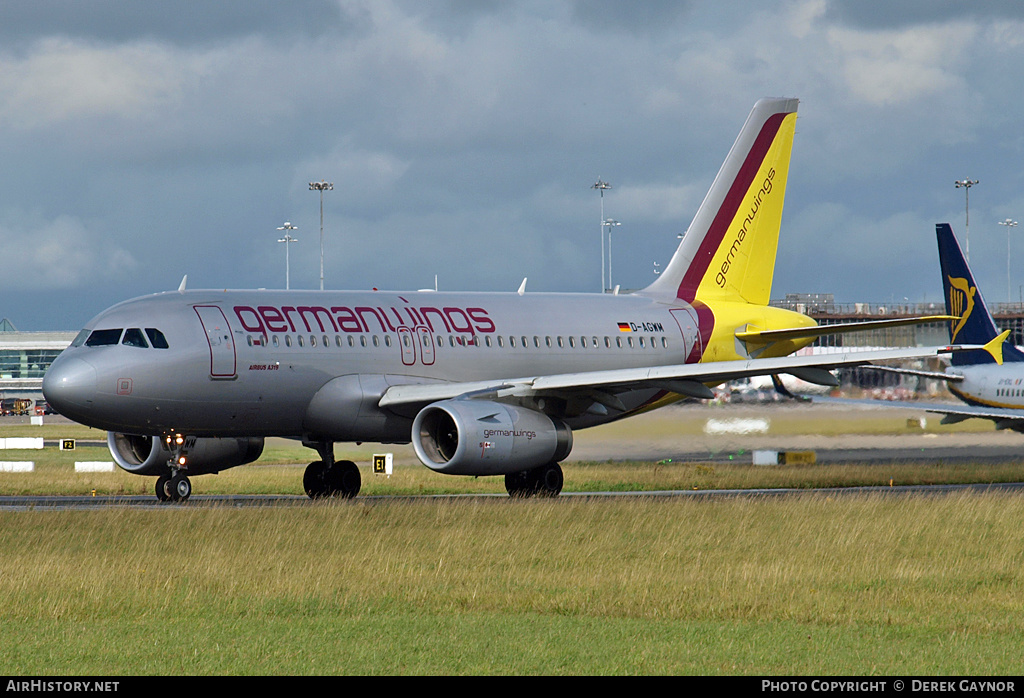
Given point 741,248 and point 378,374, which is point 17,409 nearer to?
point 741,248

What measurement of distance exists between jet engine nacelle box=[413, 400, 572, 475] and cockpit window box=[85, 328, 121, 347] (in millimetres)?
6084

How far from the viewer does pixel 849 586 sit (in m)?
16.2

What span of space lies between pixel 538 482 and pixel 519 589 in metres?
14.8

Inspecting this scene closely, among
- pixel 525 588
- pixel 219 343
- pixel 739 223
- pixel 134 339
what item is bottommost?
pixel 525 588

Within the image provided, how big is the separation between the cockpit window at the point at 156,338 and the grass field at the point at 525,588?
3.85m

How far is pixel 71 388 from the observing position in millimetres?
26141

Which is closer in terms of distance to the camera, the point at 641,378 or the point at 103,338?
the point at 103,338

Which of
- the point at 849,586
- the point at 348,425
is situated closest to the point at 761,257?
the point at 348,425

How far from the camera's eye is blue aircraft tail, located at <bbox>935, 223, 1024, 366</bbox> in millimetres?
49719

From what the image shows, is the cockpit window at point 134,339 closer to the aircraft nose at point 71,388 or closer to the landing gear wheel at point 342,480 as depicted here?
the aircraft nose at point 71,388

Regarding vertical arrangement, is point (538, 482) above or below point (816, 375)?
below

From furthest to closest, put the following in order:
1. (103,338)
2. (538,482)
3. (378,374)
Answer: (538,482) → (378,374) → (103,338)

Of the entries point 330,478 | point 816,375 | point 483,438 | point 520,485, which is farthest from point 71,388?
point 816,375

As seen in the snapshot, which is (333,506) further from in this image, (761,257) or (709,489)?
(761,257)
